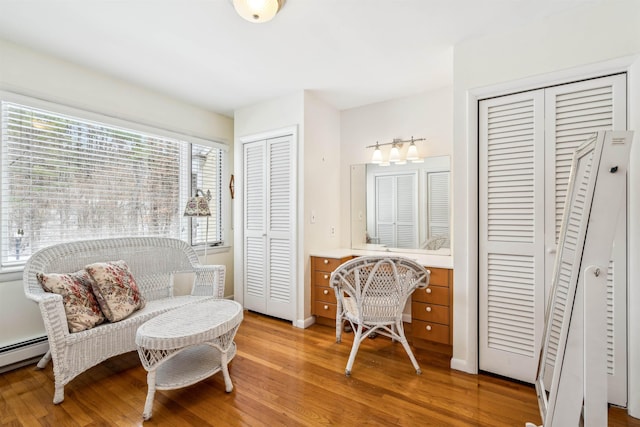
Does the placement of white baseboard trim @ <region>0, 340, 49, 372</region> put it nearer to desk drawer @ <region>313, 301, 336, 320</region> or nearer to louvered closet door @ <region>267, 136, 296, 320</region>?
louvered closet door @ <region>267, 136, 296, 320</region>

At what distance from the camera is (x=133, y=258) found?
2.78m

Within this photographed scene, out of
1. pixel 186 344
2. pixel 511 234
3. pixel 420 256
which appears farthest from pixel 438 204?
pixel 186 344

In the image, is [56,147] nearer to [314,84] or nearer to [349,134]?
[314,84]

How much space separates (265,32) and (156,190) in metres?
2.14

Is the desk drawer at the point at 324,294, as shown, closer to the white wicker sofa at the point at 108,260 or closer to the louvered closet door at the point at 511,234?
the white wicker sofa at the point at 108,260

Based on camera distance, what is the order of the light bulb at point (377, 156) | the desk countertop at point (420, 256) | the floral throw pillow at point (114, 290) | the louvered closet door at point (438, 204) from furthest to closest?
the light bulb at point (377, 156) < the louvered closet door at point (438, 204) < the desk countertop at point (420, 256) < the floral throw pillow at point (114, 290)

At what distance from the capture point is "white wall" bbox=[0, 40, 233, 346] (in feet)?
7.56

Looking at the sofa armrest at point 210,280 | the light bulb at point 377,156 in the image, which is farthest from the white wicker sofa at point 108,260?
the light bulb at point 377,156

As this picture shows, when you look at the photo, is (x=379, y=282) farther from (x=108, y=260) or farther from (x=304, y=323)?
(x=108, y=260)

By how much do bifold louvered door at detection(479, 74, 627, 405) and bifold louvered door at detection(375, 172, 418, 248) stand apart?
104 cm

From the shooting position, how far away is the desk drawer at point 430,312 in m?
2.50

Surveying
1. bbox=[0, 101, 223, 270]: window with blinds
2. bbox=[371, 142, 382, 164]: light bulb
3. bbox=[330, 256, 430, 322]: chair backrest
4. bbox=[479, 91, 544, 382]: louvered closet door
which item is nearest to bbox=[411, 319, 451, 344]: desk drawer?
bbox=[479, 91, 544, 382]: louvered closet door

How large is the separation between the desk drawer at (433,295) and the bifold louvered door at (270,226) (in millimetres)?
1373

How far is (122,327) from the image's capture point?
218 cm
